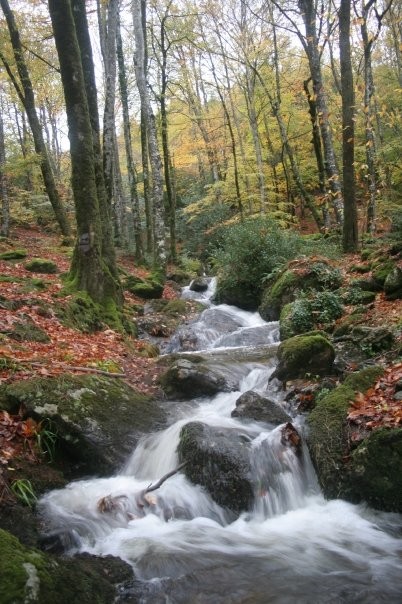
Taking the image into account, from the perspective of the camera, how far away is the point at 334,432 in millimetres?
5121

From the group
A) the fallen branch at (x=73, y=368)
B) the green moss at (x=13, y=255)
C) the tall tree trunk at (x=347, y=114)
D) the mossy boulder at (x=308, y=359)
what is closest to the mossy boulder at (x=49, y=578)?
the fallen branch at (x=73, y=368)

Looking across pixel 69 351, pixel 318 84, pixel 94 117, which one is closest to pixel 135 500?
pixel 69 351

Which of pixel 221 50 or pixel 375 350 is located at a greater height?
pixel 221 50

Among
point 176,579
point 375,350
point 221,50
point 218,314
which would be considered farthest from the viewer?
point 221,50

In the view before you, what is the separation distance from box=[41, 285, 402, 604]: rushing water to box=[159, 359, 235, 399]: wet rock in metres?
1.38

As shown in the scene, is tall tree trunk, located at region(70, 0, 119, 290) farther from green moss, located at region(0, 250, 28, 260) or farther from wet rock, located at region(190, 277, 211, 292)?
wet rock, located at region(190, 277, 211, 292)

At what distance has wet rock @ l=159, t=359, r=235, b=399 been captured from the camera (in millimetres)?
7406

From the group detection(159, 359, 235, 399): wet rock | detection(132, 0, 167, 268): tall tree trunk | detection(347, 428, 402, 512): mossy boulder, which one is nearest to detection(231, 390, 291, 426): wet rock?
detection(159, 359, 235, 399): wet rock

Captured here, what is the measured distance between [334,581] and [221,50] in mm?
25179

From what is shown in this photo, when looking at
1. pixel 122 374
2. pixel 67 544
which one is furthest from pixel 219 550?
pixel 122 374

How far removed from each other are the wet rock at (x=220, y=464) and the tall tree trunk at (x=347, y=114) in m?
8.47

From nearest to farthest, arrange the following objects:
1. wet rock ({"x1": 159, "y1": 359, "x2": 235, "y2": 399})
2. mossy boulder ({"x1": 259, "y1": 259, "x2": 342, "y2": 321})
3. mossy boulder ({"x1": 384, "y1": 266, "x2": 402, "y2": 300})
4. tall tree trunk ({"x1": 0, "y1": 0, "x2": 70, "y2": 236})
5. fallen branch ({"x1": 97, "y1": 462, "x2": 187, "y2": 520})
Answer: fallen branch ({"x1": 97, "y1": 462, "x2": 187, "y2": 520}) < wet rock ({"x1": 159, "y1": 359, "x2": 235, "y2": 399}) < mossy boulder ({"x1": 384, "y1": 266, "x2": 402, "y2": 300}) < mossy boulder ({"x1": 259, "y1": 259, "x2": 342, "y2": 321}) < tall tree trunk ({"x1": 0, "y1": 0, "x2": 70, "y2": 236})

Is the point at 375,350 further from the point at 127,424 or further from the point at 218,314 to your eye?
the point at 218,314

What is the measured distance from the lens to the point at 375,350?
7.04 meters
